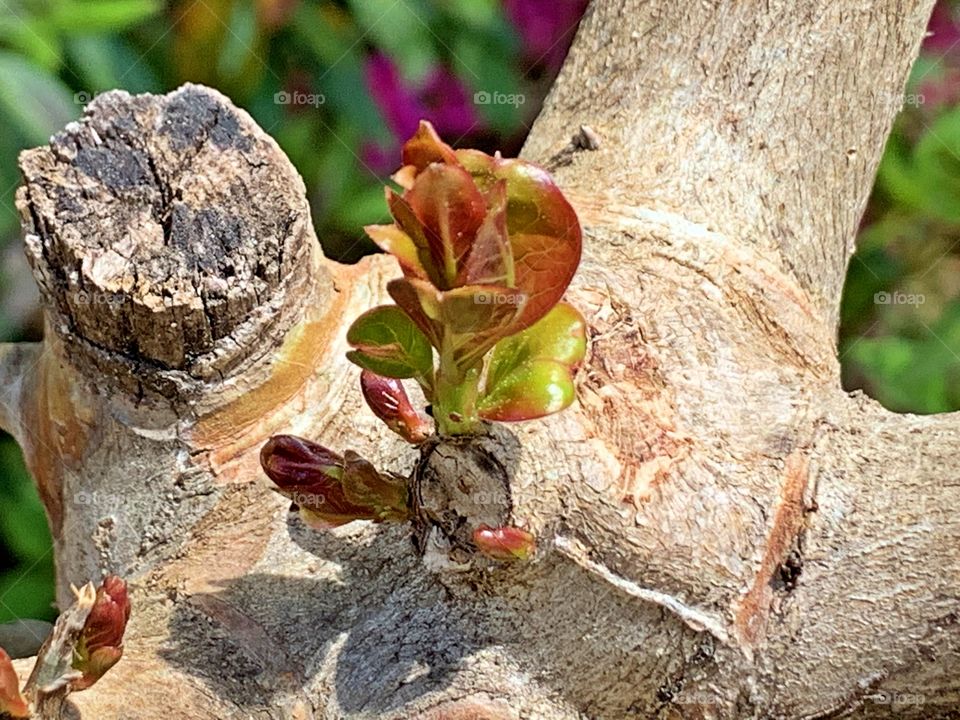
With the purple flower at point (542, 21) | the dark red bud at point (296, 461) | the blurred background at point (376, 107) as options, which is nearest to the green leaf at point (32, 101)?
the blurred background at point (376, 107)

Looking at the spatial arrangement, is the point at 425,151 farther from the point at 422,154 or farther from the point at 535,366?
the point at 535,366

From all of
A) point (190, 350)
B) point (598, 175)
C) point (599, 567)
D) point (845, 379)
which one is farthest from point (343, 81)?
point (599, 567)

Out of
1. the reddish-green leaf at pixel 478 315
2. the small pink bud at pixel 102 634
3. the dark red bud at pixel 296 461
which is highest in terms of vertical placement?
the reddish-green leaf at pixel 478 315

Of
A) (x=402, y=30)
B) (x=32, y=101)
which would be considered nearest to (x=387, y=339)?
(x=32, y=101)

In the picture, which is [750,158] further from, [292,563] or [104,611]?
[104,611]

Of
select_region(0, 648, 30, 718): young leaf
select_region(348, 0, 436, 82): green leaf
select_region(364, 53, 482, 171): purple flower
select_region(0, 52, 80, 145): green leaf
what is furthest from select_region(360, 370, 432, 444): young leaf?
select_region(364, 53, 482, 171): purple flower

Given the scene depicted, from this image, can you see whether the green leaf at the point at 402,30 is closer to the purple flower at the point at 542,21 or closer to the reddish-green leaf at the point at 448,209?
the purple flower at the point at 542,21
